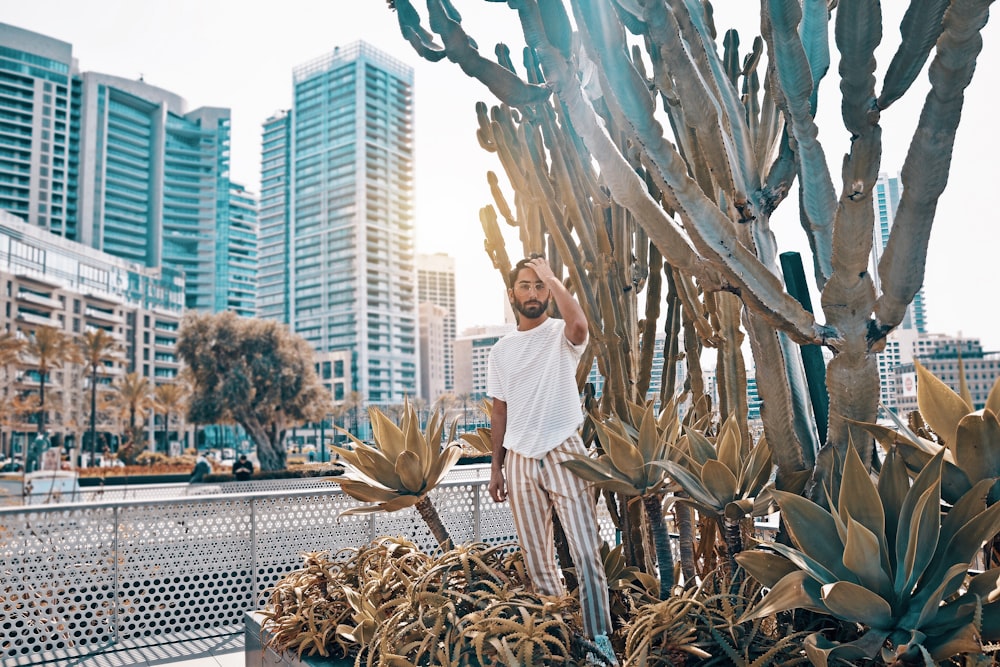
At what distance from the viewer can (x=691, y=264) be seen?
74.7 inches

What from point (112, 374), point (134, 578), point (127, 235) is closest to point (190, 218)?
point (127, 235)

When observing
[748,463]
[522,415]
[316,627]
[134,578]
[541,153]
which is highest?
[541,153]

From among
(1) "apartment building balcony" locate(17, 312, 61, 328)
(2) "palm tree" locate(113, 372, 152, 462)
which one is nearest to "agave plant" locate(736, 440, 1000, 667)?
(2) "palm tree" locate(113, 372, 152, 462)

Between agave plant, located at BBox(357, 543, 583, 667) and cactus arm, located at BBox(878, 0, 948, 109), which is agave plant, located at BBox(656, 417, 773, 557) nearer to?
agave plant, located at BBox(357, 543, 583, 667)

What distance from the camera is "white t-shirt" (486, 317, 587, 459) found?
2447mm

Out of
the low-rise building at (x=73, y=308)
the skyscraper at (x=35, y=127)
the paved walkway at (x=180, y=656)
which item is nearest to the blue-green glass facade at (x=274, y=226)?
the low-rise building at (x=73, y=308)

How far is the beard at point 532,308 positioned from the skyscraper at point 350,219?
295 ft

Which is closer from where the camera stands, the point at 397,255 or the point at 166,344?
the point at 166,344

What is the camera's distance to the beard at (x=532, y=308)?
264cm

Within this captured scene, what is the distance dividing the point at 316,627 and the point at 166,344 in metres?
75.3

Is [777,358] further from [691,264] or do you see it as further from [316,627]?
[316,627]

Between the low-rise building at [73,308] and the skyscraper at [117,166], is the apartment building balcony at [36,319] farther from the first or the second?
the skyscraper at [117,166]

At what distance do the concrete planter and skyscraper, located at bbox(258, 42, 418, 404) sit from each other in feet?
293

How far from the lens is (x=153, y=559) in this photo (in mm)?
4863
